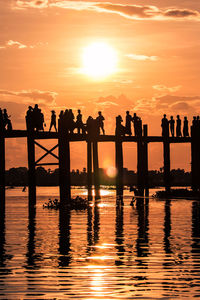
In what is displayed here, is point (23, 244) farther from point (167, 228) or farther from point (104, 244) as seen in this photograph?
point (167, 228)

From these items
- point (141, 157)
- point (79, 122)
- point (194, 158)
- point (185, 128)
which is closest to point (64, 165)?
point (79, 122)

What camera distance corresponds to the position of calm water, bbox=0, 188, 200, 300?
12516 millimetres

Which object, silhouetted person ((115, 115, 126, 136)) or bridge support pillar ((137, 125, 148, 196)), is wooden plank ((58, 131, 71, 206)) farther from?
bridge support pillar ((137, 125, 148, 196))

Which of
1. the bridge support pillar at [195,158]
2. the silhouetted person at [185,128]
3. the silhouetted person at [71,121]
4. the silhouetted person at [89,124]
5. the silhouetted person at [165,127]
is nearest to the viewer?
the silhouetted person at [71,121]

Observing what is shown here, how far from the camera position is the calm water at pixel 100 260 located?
12.5m

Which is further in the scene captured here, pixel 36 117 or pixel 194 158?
pixel 194 158

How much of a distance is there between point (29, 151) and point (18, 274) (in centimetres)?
2250

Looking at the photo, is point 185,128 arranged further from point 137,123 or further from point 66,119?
point 66,119

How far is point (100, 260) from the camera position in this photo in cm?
1627

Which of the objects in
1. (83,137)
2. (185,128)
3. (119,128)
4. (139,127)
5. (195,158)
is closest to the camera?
(83,137)

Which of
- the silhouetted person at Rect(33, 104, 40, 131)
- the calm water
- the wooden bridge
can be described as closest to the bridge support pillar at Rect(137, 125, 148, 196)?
the wooden bridge

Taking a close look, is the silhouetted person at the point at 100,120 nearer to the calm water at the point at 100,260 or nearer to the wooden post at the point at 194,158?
the wooden post at the point at 194,158

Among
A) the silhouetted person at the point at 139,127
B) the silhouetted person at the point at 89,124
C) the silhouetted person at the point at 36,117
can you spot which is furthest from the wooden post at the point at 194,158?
the silhouetted person at the point at 36,117

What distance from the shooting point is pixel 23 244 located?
63.9 ft
